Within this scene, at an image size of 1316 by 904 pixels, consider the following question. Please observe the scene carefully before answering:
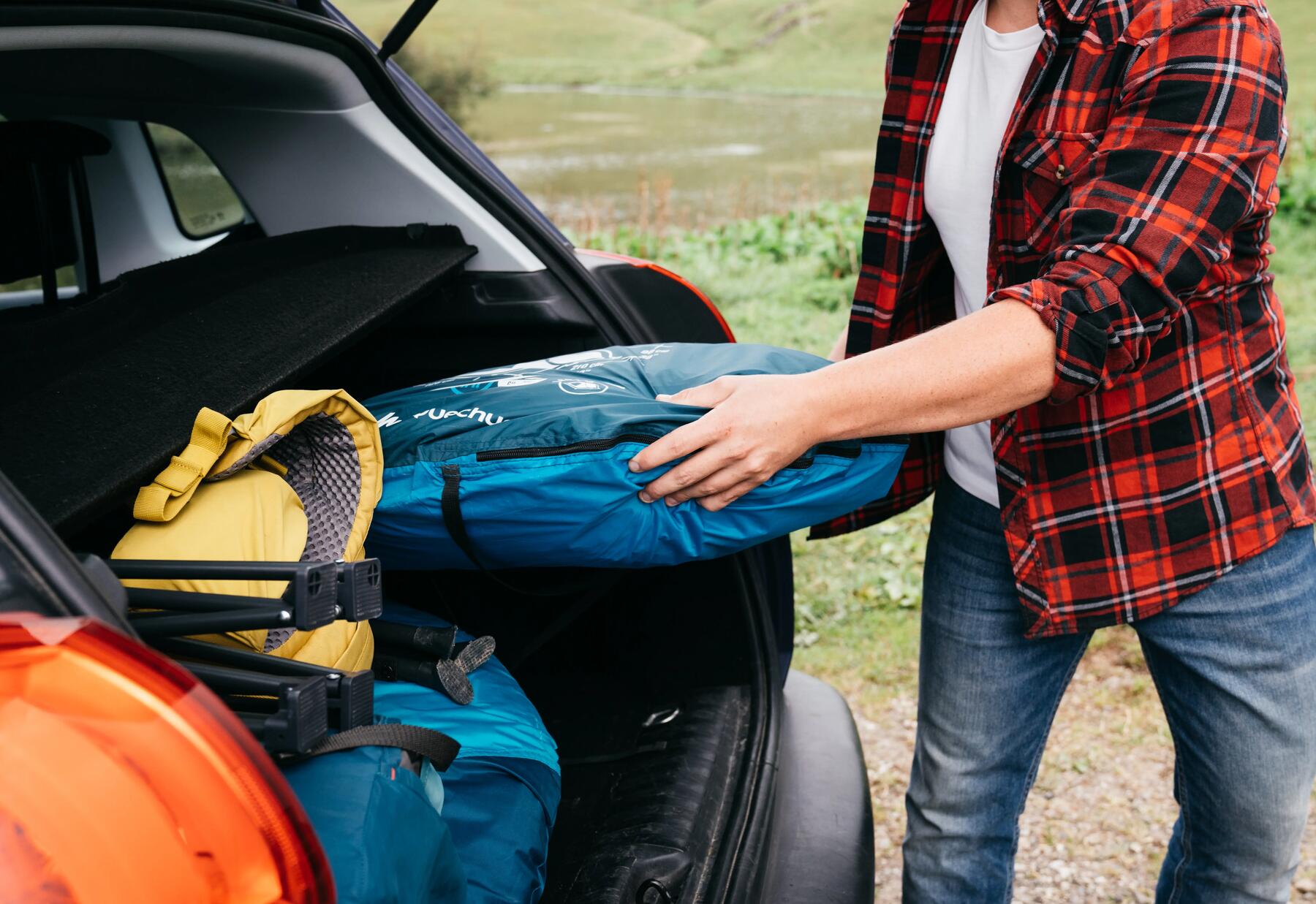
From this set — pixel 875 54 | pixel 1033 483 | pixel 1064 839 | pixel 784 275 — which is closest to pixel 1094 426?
pixel 1033 483

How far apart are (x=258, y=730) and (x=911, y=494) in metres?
1.16

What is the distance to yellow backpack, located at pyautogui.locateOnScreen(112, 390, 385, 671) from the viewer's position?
109cm

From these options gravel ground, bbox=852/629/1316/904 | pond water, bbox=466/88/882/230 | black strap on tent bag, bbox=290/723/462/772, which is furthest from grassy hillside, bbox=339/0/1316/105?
black strap on tent bag, bbox=290/723/462/772

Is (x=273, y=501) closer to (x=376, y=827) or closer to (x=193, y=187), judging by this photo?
(x=376, y=827)

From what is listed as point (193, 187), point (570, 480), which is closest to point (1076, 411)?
point (570, 480)

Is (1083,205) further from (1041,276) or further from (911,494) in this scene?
(911,494)

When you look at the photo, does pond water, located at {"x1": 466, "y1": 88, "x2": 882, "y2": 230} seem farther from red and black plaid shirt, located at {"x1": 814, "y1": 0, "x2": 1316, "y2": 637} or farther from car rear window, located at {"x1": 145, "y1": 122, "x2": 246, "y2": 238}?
red and black plaid shirt, located at {"x1": 814, "y1": 0, "x2": 1316, "y2": 637}

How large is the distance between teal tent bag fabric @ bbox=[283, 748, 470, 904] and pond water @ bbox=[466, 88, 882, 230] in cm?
845

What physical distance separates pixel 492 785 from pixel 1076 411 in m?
0.85

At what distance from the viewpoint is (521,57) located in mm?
55969

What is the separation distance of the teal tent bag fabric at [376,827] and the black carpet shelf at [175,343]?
32 centimetres

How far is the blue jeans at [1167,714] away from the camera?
1450 millimetres

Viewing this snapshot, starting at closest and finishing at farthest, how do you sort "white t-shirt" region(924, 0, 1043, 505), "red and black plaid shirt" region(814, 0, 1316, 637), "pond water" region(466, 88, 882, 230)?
"red and black plaid shirt" region(814, 0, 1316, 637), "white t-shirt" region(924, 0, 1043, 505), "pond water" region(466, 88, 882, 230)

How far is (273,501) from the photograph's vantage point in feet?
3.90
